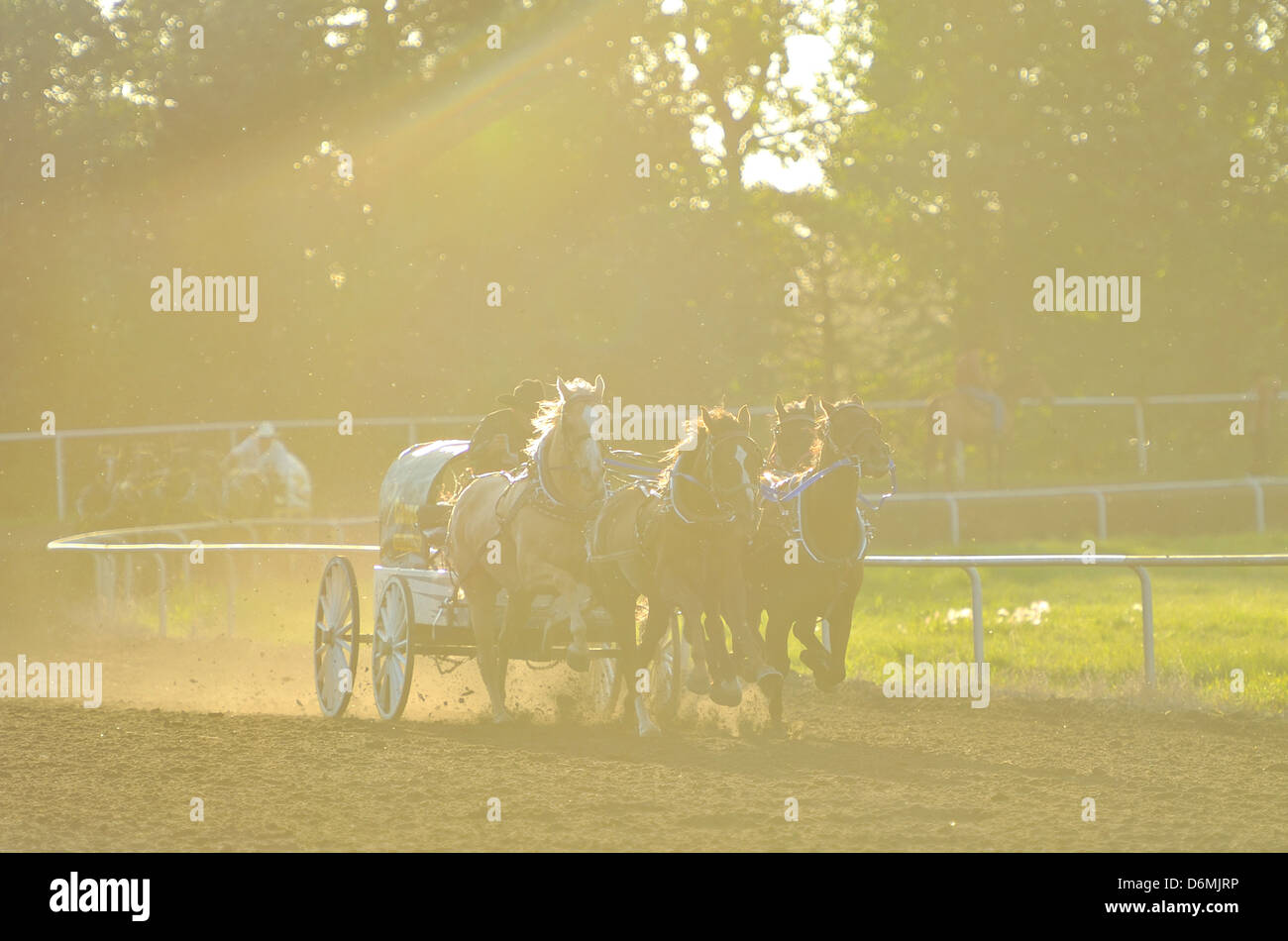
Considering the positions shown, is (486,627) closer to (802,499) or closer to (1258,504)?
(802,499)

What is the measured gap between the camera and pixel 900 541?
59.6 ft

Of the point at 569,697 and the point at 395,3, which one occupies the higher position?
the point at 395,3

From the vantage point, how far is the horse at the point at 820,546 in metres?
8.09

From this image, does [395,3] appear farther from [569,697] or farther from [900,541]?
[569,697]

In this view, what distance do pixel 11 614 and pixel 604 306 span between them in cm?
786

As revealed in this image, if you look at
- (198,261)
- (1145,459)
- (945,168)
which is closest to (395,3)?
(198,261)

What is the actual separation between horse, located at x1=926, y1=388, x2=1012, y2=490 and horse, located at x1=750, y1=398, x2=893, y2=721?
11.1 m

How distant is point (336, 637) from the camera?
10922 mm

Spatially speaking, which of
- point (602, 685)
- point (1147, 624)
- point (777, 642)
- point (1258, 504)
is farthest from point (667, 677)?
point (1258, 504)

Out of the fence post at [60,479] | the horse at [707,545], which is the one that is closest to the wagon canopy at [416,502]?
the horse at [707,545]

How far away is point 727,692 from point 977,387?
12.9 metres

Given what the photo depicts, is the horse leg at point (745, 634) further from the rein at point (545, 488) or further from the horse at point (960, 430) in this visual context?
the horse at point (960, 430)

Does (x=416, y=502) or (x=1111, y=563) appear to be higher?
(x=416, y=502)

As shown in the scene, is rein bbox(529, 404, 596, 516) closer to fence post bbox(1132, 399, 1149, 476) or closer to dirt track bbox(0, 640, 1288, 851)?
dirt track bbox(0, 640, 1288, 851)
